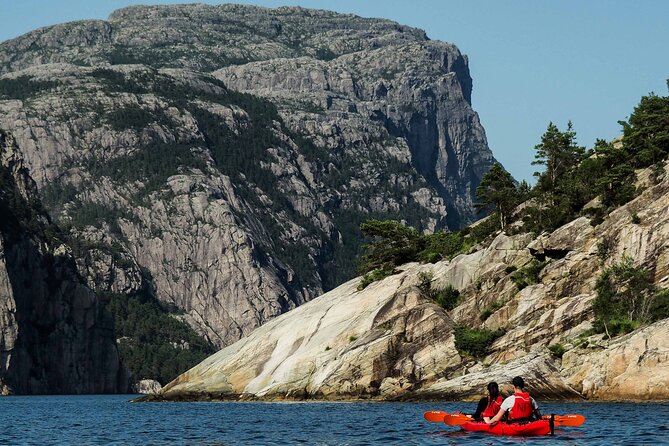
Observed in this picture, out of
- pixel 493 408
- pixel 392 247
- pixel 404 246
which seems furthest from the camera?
pixel 404 246

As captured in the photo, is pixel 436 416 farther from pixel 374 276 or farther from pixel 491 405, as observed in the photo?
pixel 374 276

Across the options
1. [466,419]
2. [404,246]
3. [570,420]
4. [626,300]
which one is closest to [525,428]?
[570,420]

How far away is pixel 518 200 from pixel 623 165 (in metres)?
17.6

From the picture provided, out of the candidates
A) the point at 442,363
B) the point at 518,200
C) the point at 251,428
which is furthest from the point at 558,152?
the point at 251,428

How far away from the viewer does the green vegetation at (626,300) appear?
10519 centimetres

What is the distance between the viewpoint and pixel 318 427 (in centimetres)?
7806

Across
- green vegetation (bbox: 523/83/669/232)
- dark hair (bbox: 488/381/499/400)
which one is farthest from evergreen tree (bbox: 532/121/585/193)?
dark hair (bbox: 488/381/499/400)

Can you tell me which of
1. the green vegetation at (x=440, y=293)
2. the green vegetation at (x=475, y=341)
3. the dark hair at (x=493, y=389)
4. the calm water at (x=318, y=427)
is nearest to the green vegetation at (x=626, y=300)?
the green vegetation at (x=475, y=341)

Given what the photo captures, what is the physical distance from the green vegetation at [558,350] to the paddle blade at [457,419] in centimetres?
3836

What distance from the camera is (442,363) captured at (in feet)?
382

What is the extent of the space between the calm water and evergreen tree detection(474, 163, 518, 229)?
115 ft

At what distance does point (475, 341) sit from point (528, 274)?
10042 mm

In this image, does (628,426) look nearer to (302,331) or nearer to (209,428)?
(209,428)

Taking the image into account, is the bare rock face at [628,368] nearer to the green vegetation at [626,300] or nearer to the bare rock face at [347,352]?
the green vegetation at [626,300]
